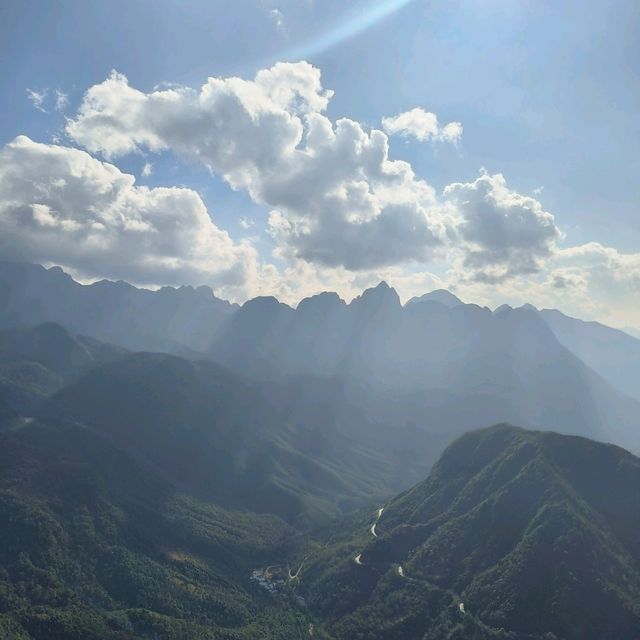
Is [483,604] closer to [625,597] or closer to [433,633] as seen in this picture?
[433,633]

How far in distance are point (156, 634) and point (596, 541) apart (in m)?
156

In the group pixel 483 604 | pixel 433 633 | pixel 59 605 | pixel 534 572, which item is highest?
pixel 534 572

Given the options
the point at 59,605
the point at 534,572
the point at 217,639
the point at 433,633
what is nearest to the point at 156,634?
the point at 217,639

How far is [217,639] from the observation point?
650 feet

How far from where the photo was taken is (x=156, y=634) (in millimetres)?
191125

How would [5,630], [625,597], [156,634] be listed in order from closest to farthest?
1. [5,630]
2. [625,597]
3. [156,634]

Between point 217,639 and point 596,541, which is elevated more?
point 596,541

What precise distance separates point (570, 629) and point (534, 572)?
20.9 metres

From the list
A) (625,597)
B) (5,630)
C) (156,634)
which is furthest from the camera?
(156,634)

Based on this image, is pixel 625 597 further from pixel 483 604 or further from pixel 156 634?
pixel 156 634

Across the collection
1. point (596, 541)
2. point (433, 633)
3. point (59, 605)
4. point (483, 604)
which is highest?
point (596, 541)

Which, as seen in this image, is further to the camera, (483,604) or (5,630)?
(483,604)

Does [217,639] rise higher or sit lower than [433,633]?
lower

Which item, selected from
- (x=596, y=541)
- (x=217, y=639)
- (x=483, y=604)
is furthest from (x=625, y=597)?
(x=217, y=639)
